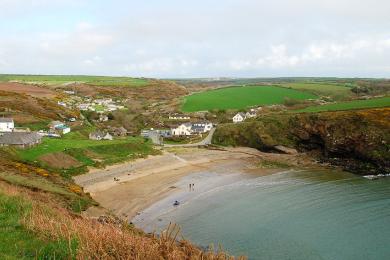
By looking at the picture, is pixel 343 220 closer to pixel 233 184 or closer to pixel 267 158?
pixel 233 184

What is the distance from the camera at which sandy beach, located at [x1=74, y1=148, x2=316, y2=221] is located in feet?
159

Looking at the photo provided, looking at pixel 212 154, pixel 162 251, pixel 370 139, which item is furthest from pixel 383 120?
pixel 162 251

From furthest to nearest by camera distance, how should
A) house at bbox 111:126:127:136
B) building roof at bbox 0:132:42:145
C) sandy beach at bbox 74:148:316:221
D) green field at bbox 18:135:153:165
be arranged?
house at bbox 111:126:127:136 → building roof at bbox 0:132:42:145 → green field at bbox 18:135:153:165 → sandy beach at bbox 74:148:316:221

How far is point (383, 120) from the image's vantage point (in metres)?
71.4

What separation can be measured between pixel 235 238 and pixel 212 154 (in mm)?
44214

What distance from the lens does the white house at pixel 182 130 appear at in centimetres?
10388

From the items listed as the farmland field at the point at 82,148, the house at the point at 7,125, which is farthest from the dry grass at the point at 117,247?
the house at the point at 7,125

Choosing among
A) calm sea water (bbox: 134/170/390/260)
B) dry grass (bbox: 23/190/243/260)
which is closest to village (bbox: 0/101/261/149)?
calm sea water (bbox: 134/170/390/260)

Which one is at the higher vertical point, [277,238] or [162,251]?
[162,251]

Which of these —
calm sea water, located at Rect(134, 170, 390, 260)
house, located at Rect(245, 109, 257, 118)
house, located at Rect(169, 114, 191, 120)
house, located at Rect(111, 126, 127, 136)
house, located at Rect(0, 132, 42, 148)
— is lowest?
calm sea water, located at Rect(134, 170, 390, 260)

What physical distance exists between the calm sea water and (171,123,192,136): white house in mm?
41975

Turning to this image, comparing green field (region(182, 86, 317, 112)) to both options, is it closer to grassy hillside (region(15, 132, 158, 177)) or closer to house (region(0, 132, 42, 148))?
grassy hillside (region(15, 132, 158, 177))

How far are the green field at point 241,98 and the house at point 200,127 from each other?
25965mm

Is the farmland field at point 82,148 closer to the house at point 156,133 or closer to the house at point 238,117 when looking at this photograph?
the house at point 156,133
